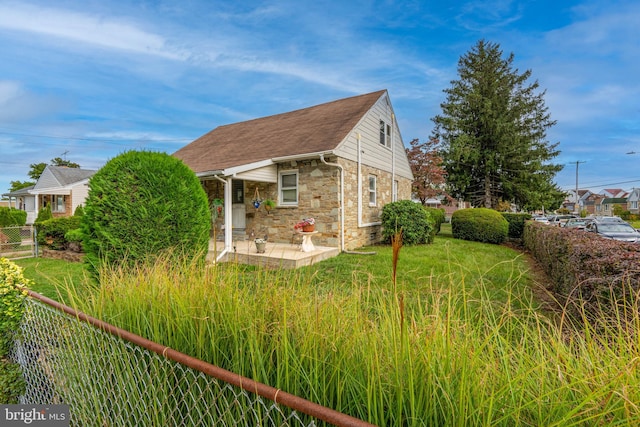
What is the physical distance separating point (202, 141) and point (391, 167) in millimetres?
10099

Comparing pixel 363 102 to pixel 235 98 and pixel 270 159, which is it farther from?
pixel 235 98

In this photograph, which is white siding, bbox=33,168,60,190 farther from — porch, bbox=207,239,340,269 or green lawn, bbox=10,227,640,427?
green lawn, bbox=10,227,640,427

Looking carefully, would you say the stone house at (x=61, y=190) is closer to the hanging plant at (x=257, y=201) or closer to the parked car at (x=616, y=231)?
the hanging plant at (x=257, y=201)

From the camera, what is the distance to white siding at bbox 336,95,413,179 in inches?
430

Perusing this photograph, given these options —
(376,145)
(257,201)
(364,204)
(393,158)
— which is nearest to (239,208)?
(257,201)

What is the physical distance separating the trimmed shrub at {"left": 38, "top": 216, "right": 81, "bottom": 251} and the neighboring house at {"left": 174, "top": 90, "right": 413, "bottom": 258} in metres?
5.15

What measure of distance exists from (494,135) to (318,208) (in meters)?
24.2

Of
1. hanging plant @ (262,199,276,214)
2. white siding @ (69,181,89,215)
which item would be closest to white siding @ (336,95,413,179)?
hanging plant @ (262,199,276,214)

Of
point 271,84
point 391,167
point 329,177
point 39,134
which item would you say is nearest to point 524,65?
point 391,167

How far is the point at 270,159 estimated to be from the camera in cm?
1063

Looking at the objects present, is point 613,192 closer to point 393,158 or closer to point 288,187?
point 393,158

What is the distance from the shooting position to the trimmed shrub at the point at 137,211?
16.0ft

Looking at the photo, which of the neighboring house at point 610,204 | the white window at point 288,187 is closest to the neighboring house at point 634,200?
the neighboring house at point 610,204

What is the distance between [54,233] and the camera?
11.2 meters
